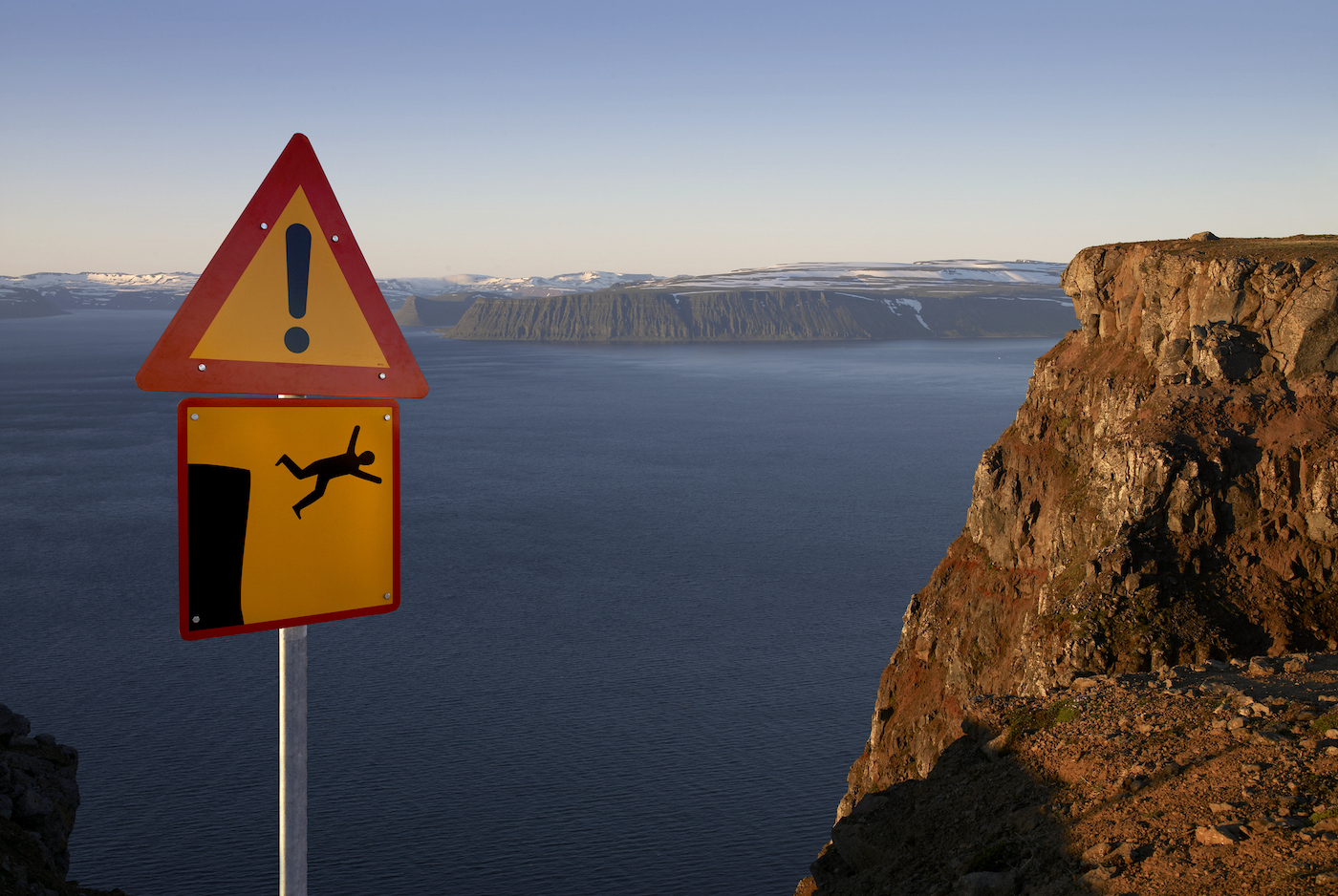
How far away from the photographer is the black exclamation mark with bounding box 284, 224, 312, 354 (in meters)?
3.47

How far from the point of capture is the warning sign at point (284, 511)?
329 centimetres

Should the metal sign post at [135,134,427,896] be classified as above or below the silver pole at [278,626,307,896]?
above

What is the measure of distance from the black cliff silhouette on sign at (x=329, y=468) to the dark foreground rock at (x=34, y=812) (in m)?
7.13

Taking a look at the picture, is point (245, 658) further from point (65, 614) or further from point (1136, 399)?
point (1136, 399)

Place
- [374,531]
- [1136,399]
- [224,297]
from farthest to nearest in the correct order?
[1136,399] < [374,531] < [224,297]

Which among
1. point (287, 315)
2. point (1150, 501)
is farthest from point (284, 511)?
point (1150, 501)

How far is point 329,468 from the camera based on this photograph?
3.50 metres

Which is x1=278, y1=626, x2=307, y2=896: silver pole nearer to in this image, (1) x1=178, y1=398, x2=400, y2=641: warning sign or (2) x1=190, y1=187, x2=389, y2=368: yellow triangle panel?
(1) x1=178, y1=398, x2=400, y2=641: warning sign

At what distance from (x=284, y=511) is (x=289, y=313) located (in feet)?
2.24

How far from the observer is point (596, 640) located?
50.2 m

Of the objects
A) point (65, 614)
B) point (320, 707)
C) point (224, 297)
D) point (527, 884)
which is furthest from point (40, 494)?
point (224, 297)

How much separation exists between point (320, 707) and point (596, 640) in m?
14.0

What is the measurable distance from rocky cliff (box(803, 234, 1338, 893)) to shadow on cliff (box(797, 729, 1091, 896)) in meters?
2.59

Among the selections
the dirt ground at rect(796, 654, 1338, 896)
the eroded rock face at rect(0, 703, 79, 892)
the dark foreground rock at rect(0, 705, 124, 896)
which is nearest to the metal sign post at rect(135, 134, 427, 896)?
the dirt ground at rect(796, 654, 1338, 896)
